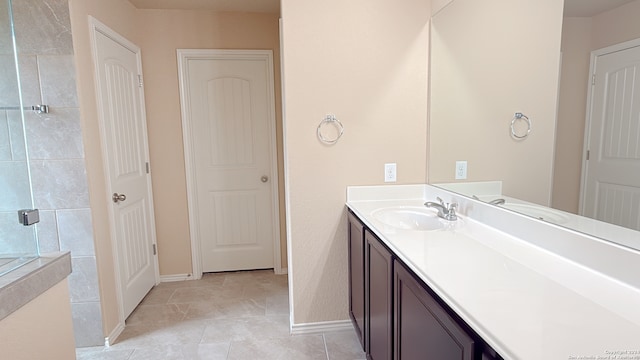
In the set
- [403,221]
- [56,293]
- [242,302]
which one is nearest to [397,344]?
[403,221]

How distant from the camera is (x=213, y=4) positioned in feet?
9.01

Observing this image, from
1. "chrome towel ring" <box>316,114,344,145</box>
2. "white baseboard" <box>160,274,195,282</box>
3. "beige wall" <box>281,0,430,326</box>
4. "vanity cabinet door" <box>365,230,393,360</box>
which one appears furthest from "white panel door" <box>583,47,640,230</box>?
"white baseboard" <box>160,274,195,282</box>

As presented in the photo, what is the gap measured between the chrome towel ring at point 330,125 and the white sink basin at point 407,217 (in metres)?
0.54

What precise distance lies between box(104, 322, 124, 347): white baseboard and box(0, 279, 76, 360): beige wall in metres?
1.13

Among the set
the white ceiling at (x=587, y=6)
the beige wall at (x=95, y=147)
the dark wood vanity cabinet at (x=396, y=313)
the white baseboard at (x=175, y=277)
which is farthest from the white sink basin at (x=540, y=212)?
the white baseboard at (x=175, y=277)

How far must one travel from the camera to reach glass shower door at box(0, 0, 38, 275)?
43.6 inches

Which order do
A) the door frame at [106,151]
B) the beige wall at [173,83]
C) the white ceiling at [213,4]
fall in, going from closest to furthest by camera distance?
the door frame at [106,151] → the white ceiling at [213,4] → the beige wall at [173,83]

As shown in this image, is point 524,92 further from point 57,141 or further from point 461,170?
point 57,141

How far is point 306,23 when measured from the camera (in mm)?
1978

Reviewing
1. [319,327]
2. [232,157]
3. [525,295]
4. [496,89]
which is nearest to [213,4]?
[232,157]

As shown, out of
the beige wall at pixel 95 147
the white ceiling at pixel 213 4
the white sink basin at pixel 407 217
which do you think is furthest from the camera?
the white ceiling at pixel 213 4

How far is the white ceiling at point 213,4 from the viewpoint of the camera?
2.69 metres

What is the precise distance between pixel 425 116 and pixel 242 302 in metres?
2.01

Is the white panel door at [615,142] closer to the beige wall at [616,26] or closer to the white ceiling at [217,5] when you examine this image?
the beige wall at [616,26]
